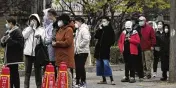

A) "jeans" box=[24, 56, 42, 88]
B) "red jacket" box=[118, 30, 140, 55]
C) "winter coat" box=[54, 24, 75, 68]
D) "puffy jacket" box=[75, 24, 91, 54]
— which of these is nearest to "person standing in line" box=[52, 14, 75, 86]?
"winter coat" box=[54, 24, 75, 68]

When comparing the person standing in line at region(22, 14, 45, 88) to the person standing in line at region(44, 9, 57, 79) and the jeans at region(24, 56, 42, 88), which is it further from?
the person standing in line at region(44, 9, 57, 79)

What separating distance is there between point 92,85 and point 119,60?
7.20 m

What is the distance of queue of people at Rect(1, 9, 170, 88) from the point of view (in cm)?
1080

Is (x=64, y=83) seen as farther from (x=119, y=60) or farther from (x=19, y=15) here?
(x=19, y=15)

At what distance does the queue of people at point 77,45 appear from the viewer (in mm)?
10797

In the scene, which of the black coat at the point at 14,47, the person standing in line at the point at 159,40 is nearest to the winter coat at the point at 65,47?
the black coat at the point at 14,47

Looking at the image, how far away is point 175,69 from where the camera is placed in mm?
13422

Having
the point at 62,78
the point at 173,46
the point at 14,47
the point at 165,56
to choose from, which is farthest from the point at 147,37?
the point at 62,78

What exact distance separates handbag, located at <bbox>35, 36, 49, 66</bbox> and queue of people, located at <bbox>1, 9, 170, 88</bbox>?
0.06 metres

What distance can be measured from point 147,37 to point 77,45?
10.4 feet

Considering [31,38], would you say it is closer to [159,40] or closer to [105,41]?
[105,41]

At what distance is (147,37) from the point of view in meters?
14.8

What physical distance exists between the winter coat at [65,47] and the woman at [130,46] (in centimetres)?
350

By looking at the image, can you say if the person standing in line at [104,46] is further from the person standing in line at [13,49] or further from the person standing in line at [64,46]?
A: the person standing in line at [13,49]
